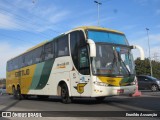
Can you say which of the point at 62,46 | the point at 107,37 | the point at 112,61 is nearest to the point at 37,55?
the point at 62,46

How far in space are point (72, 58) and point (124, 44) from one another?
8.46 feet

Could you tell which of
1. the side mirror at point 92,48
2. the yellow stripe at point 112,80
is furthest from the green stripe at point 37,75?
the side mirror at point 92,48

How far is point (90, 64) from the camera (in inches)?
543

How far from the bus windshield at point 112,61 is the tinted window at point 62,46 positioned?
2407 millimetres

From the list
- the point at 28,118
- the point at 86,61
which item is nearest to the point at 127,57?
the point at 86,61

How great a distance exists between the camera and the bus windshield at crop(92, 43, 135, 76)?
1386 centimetres

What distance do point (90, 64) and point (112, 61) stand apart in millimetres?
1083

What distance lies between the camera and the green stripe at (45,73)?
18.0 meters

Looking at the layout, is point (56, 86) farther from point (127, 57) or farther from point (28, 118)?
point (28, 118)

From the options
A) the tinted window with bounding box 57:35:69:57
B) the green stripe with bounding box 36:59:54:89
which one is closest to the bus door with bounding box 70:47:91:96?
the tinted window with bounding box 57:35:69:57

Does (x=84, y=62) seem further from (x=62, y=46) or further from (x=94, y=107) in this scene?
(x=62, y=46)

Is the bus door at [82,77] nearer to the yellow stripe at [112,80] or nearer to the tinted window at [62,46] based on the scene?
the yellow stripe at [112,80]

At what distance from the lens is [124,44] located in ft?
49.9

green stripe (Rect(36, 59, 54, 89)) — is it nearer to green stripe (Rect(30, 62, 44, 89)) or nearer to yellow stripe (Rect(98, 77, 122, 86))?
green stripe (Rect(30, 62, 44, 89))
